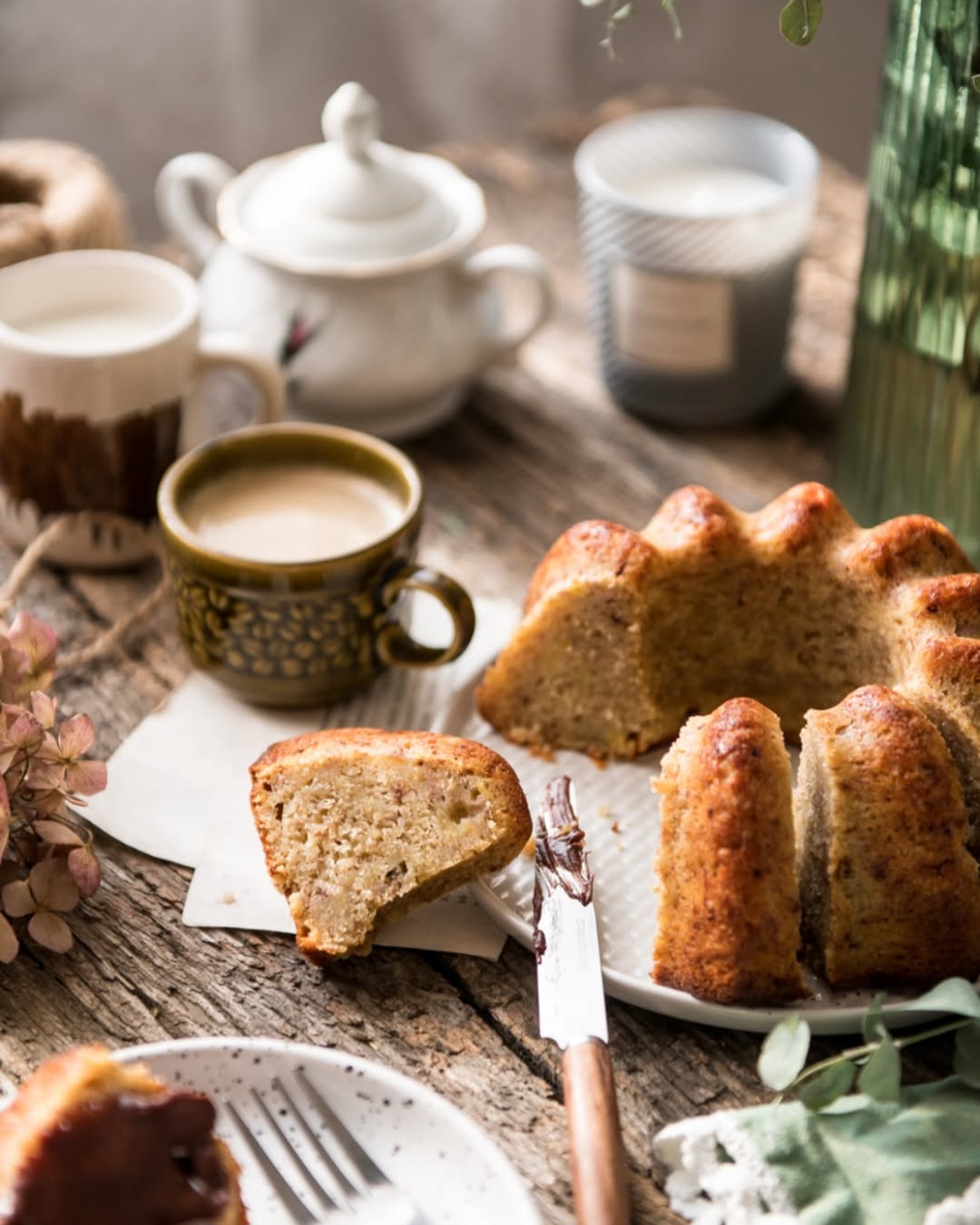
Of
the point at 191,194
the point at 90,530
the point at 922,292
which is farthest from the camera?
the point at 191,194

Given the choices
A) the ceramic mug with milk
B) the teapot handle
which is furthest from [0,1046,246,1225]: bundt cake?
the teapot handle

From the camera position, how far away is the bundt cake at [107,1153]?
0.75 metres

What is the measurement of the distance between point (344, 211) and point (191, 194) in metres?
0.29

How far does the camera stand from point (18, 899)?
111 cm

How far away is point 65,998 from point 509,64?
286 centimetres

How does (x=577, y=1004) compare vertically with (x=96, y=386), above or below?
below

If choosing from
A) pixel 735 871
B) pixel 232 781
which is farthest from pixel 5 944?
pixel 735 871

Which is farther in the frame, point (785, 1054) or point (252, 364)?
point (252, 364)

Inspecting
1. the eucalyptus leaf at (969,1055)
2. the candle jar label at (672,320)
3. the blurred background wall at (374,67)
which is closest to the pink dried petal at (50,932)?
the eucalyptus leaf at (969,1055)

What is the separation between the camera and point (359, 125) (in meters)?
1.60

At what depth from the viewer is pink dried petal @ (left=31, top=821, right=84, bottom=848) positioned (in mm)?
1126

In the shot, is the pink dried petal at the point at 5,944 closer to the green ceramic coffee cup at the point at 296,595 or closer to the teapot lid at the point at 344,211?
the green ceramic coffee cup at the point at 296,595

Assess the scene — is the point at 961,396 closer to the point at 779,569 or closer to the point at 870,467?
the point at 870,467

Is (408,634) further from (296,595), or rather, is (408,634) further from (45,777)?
(45,777)
